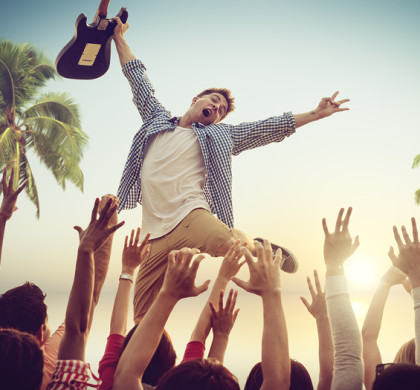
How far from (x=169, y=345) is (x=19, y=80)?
1596 cm

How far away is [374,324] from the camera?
96.5 inches

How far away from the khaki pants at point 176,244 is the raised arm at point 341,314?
3.45ft

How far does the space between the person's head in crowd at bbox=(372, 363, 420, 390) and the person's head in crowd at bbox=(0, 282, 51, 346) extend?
142cm

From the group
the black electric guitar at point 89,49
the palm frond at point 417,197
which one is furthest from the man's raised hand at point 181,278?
the palm frond at point 417,197

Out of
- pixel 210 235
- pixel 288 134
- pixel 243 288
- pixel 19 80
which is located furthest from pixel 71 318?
pixel 19 80

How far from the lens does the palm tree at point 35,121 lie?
50.5 ft

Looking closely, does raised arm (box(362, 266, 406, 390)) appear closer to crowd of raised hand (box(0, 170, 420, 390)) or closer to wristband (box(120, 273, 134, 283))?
crowd of raised hand (box(0, 170, 420, 390))

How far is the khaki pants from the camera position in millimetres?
3088

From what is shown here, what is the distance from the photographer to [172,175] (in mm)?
3531

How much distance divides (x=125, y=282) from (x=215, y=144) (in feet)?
5.41

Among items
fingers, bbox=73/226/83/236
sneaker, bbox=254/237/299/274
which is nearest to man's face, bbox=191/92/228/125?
sneaker, bbox=254/237/299/274

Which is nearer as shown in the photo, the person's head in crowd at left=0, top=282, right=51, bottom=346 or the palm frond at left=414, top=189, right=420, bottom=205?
the person's head in crowd at left=0, top=282, right=51, bottom=346

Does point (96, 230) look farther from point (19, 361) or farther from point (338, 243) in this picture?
point (338, 243)

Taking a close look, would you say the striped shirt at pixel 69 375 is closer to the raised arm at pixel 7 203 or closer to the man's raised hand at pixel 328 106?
the raised arm at pixel 7 203
